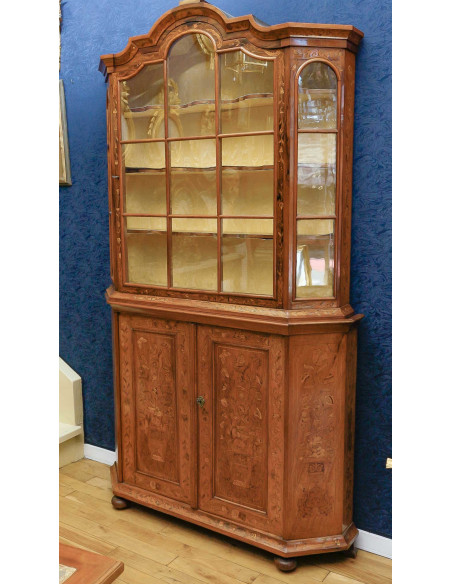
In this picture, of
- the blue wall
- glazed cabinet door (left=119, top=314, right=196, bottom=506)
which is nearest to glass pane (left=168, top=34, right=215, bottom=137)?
the blue wall

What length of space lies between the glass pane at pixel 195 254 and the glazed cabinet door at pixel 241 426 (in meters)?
0.23

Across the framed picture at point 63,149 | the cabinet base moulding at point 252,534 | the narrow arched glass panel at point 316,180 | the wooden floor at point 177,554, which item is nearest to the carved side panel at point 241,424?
the cabinet base moulding at point 252,534

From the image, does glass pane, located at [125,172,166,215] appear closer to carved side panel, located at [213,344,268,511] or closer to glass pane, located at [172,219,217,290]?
glass pane, located at [172,219,217,290]

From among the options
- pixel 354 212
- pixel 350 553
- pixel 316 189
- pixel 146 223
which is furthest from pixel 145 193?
pixel 350 553

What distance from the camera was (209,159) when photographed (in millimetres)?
2352

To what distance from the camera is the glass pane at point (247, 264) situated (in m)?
2.26

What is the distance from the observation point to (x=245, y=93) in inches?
86.2

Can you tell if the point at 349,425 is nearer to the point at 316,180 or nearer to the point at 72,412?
the point at 316,180

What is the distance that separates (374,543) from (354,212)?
147 cm

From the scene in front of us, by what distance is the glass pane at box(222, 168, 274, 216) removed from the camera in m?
2.23

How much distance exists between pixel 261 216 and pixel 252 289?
1.03ft
